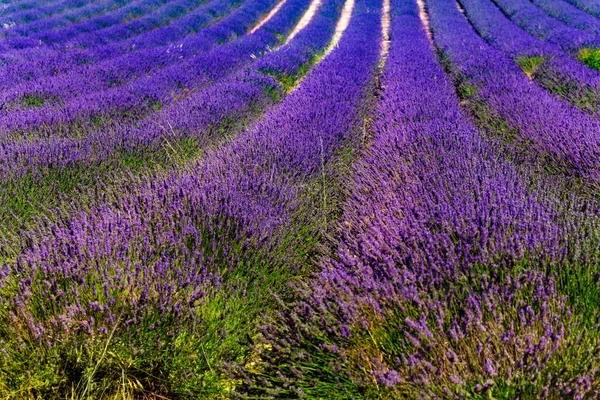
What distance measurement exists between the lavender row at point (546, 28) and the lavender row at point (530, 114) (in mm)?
1885

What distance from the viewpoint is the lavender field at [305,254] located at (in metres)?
1.58

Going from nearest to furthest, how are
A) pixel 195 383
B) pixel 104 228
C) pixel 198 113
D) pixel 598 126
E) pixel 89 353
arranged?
pixel 89 353, pixel 195 383, pixel 104 228, pixel 598 126, pixel 198 113

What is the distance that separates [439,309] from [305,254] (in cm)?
103

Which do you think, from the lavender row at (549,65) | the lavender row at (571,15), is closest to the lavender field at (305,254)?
the lavender row at (549,65)

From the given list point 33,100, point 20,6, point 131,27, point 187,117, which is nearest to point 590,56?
point 187,117

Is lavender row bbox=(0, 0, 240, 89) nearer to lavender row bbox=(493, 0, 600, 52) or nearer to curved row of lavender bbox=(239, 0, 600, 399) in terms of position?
curved row of lavender bbox=(239, 0, 600, 399)

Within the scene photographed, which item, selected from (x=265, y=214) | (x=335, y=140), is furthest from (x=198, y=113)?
(x=265, y=214)

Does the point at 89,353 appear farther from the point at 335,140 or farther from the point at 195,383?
the point at 335,140

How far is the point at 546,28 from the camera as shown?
1116 cm

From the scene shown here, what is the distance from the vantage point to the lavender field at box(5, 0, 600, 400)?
62.3 inches

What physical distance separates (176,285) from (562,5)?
16262 mm

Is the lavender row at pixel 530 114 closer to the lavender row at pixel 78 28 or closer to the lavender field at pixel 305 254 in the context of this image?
the lavender field at pixel 305 254

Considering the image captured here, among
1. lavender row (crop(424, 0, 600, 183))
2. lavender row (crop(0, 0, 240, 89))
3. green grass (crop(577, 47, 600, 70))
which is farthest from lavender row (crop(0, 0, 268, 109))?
green grass (crop(577, 47, 600, 70))

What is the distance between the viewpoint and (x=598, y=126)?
378 centimetres
